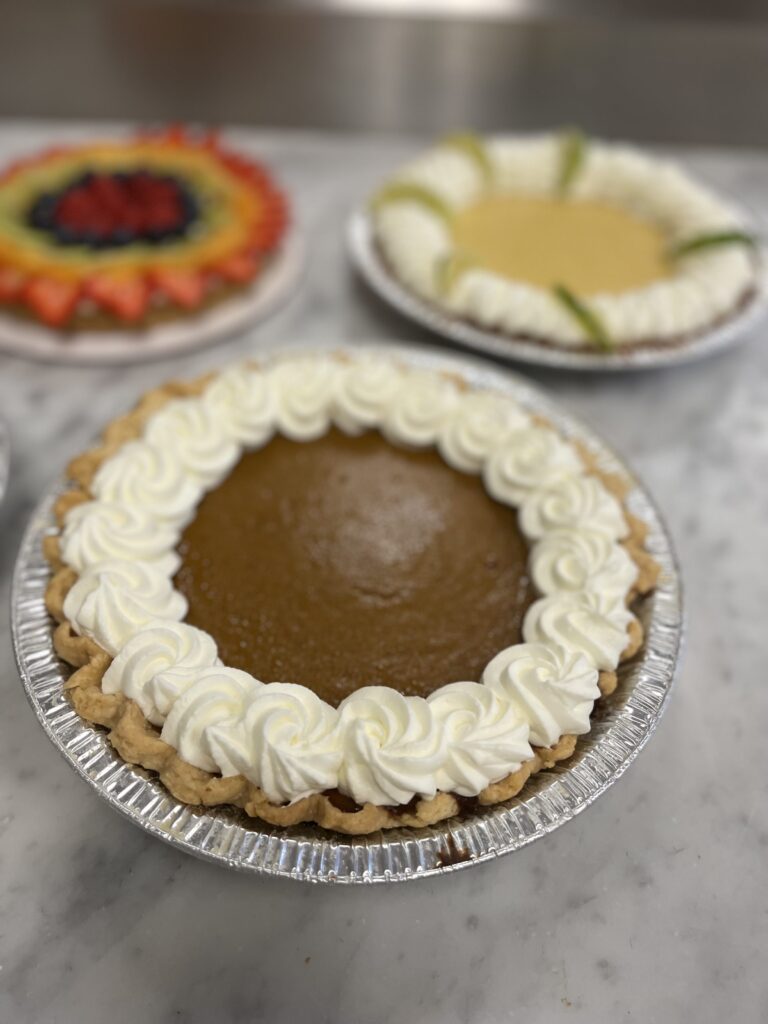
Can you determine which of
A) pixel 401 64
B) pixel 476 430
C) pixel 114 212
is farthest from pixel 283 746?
pixel 401 64

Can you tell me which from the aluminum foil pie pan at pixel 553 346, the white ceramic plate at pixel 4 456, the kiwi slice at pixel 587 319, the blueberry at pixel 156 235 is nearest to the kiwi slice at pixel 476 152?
the aluminum foil pie pan at pixel 553 346

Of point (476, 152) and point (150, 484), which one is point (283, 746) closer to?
point (150, 484)

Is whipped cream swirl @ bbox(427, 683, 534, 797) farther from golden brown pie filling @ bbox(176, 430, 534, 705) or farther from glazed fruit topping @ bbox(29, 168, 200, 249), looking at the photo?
glazed fruit topping @ bbox(29, 168, 200, 249)

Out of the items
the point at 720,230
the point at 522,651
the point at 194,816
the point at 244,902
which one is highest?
the point at 720,230

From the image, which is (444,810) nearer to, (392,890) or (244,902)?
(392,890)

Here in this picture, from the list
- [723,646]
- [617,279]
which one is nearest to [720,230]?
[617,279]
